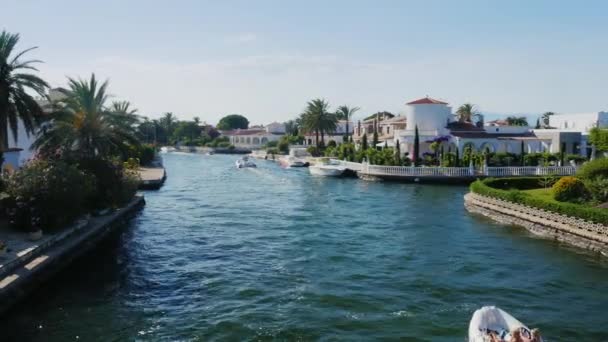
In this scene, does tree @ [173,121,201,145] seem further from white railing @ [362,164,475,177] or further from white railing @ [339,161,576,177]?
white railing @ [339,161,576,177]

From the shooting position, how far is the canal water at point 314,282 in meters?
14.8

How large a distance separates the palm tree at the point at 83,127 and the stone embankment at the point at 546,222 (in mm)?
22516

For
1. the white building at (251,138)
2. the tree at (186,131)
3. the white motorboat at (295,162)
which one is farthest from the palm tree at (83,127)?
the tree at (186,131)

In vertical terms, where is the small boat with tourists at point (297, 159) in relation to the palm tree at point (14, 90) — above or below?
below

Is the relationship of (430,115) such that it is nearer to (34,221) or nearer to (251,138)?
(34,221)

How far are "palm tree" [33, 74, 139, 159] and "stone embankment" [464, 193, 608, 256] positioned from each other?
2252 centimetres

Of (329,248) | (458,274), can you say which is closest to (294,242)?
(329,248)

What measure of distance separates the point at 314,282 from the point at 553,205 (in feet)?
47.8

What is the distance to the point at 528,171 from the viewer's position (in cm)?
5325

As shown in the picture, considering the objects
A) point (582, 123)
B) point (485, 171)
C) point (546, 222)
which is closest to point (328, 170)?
point (485, 171)

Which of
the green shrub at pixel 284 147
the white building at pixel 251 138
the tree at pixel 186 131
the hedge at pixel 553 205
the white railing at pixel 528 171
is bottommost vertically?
the hedge at pixel 553 205

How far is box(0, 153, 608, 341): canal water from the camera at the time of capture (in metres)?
14.8

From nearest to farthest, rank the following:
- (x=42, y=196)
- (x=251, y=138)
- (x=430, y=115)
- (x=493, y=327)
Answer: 1. (x=493, y=327)
2. (x=42, y=196)
3. (x=430, y=115)
4. (x=251, y=138)

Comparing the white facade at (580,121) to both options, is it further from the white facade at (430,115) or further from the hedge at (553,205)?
the hedge at (553,205)
